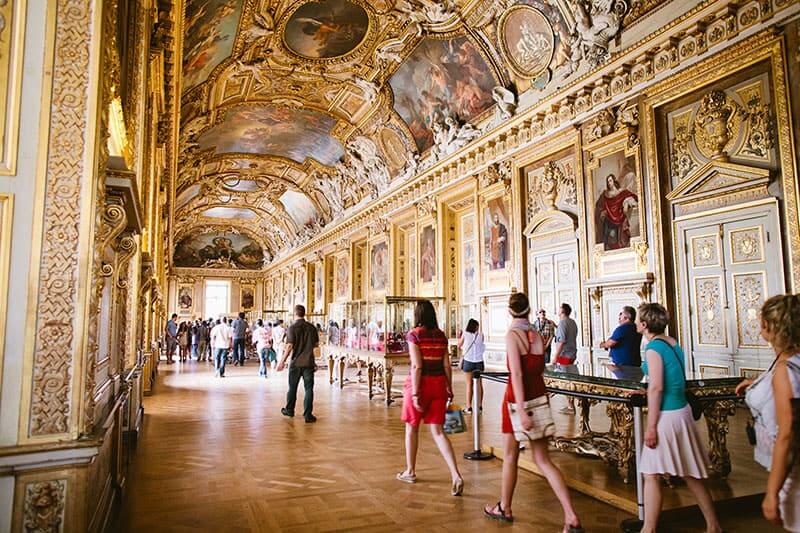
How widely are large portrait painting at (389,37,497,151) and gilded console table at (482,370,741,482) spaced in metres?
10.3

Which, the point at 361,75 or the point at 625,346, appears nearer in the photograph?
the point at 625,346

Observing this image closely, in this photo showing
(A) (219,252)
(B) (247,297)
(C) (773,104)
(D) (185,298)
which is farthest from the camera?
(B) (247,297)

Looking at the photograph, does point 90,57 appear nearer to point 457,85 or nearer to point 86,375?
point 86,375

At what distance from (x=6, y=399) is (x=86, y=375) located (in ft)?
1.04

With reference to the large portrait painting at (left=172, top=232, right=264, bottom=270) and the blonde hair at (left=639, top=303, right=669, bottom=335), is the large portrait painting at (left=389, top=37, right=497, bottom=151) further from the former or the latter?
the large portrait painting at (left=172, top=232, right=264, bottom=270)

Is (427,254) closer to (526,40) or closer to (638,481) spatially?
(526,40)

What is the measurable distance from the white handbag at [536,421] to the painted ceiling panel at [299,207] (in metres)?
26.4

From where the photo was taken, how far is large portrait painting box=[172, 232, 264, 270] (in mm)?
43094

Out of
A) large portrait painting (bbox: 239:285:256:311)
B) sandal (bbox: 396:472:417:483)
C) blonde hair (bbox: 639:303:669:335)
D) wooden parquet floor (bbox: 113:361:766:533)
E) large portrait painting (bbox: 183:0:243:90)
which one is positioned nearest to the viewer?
blonde hair (bbox: 639:303:669:335)

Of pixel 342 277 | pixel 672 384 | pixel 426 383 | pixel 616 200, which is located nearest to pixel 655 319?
pixel 672 384

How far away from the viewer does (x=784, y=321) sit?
2334 millimetres

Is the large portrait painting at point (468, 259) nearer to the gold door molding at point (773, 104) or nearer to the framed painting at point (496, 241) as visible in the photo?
the framed painting at point (496, 241)

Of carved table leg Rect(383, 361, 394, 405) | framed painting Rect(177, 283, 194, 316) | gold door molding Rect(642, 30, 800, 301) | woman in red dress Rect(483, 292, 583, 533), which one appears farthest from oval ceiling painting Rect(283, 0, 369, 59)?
framed painting Rect(177, 283, 194, 316)

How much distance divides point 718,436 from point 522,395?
227 centimetres
